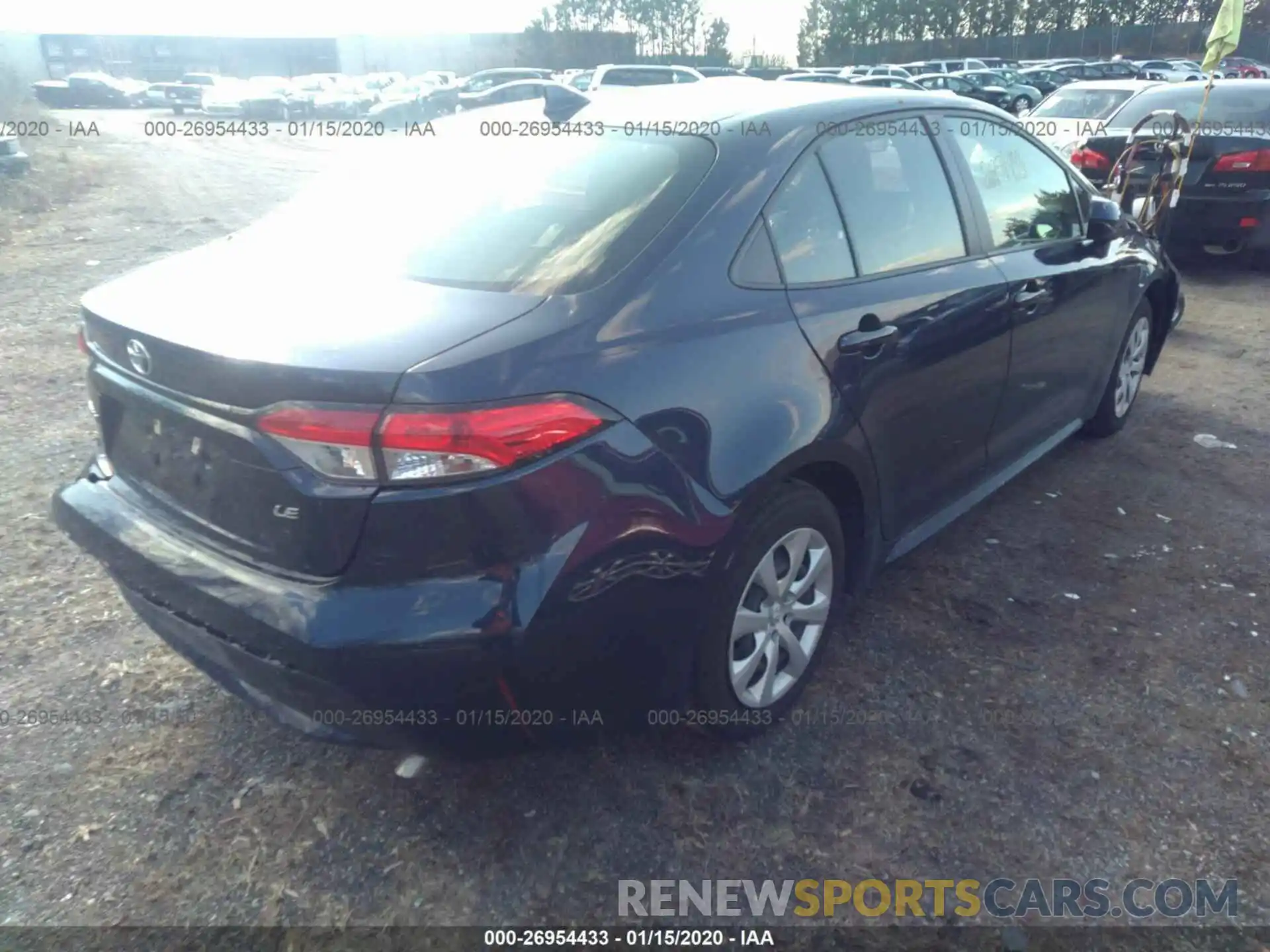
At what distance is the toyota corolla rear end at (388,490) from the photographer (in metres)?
1.88

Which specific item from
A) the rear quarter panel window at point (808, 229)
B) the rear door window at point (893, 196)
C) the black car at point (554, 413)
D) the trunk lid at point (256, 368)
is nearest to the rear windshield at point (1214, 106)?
the rear door window at point (893, 196)

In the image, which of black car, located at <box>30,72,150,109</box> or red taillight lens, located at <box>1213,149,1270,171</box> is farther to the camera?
black car, located at <box>30,72,150,109</box>

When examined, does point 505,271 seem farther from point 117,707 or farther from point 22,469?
point 22,469

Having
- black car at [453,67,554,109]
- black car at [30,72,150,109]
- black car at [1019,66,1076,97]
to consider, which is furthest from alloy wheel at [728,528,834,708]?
black car at [30,72,150,109]

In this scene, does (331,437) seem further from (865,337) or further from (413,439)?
(865,337)

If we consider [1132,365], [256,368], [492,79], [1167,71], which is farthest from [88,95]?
[256,368]

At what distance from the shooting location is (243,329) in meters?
2.05

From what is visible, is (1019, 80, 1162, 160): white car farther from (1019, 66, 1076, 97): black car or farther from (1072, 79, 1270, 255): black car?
(1019, 66, 1076, 97): black car

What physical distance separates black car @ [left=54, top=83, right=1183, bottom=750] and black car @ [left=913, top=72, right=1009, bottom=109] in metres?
28.8

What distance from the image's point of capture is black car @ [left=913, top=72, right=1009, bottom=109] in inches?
1148

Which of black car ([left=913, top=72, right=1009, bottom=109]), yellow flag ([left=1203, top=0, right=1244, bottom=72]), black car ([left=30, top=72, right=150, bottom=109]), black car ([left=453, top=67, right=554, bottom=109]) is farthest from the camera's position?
black car ([left=30, top=72, right=150, bottom=109])

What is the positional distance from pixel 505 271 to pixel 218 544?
0.91 meters

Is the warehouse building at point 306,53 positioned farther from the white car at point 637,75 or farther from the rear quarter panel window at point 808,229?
the rear quarter panel window at point 808,229

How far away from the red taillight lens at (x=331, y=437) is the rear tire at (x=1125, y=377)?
3.83 metres
